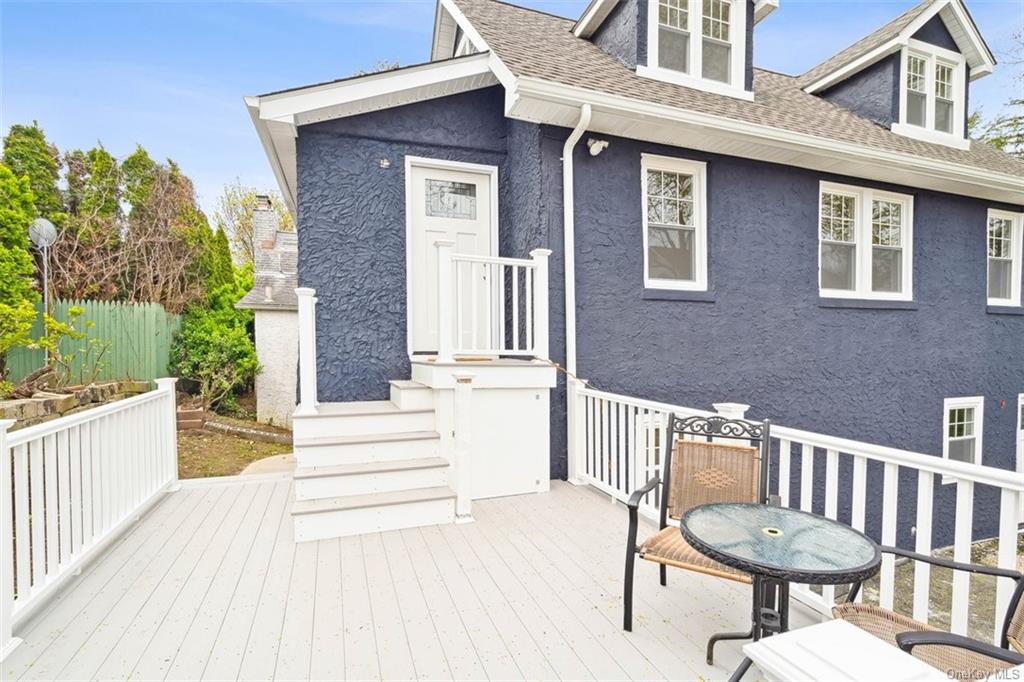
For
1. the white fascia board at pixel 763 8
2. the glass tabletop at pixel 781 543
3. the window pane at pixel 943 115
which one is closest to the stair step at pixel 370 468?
the glass tabletop at pixel 781 543

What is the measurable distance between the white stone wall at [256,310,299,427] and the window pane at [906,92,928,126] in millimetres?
10455

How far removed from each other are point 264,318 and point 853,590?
9.30 metres

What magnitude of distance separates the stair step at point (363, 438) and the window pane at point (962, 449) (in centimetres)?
771

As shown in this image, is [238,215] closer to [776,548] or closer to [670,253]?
[670,253]

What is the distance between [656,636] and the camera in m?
2.21

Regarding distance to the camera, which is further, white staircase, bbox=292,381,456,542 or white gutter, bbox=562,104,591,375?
white gutter, bbox=562,104,591,375

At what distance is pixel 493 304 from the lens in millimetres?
4934

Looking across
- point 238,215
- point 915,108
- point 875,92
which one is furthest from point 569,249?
point 238,215

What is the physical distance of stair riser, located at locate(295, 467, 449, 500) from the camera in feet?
11.3

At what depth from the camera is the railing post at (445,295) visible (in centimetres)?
390

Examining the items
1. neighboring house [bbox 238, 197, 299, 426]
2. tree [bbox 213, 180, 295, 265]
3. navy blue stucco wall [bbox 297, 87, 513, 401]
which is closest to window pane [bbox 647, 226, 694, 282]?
navy blue stucco wall [bbox 297, 87, 513, 401]

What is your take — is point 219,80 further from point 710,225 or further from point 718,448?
point 718,448

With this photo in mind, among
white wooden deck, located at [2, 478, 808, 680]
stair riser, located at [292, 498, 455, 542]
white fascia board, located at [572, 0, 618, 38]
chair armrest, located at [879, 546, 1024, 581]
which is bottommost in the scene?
white wooden deck, located at [2, 478, 808, 680]

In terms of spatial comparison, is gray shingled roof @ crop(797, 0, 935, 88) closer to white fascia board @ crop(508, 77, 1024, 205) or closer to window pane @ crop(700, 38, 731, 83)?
white fascia board @ crop(508, 77, 1024, 205)
